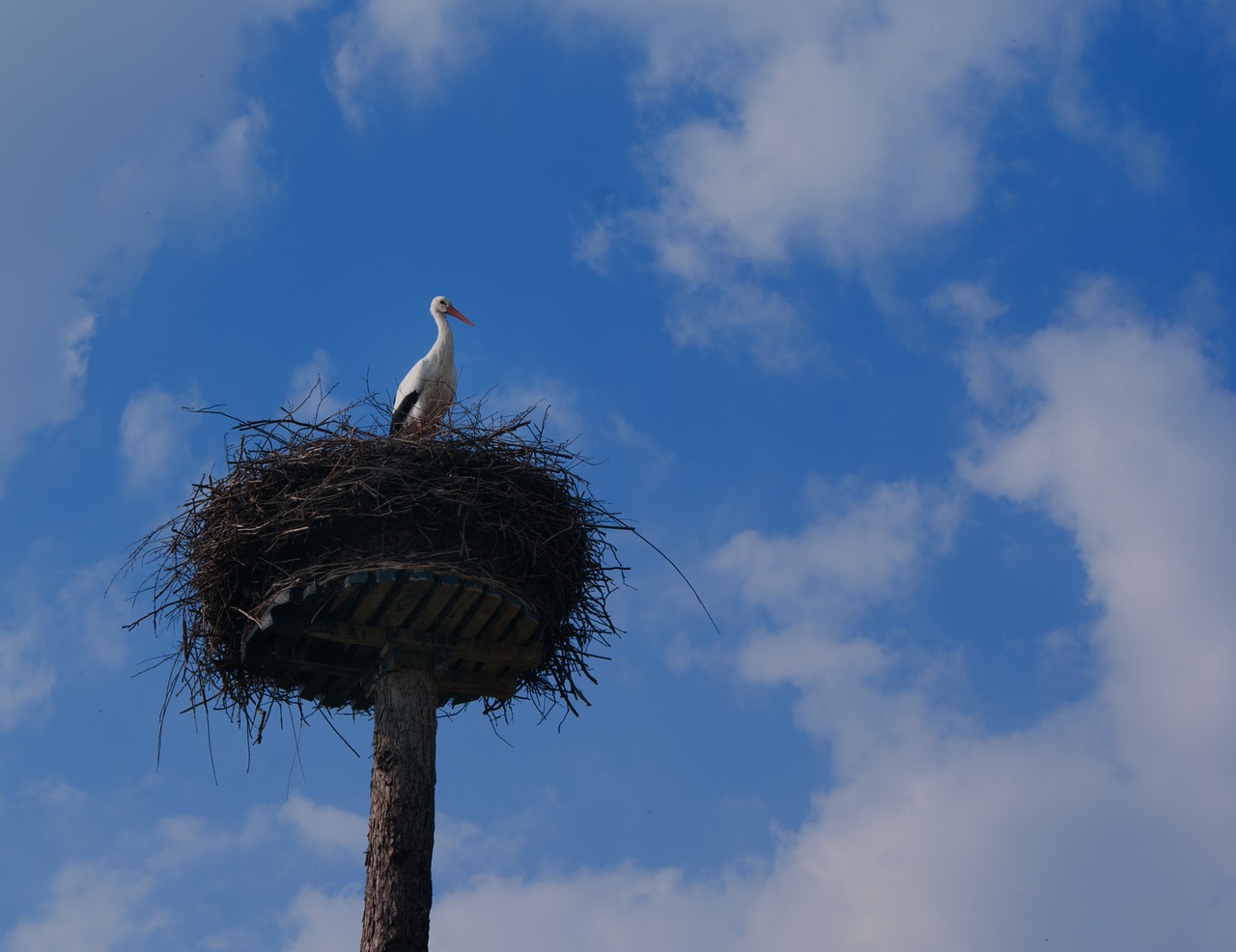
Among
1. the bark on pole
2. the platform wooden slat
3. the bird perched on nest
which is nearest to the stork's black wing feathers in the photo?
the bird perched on nest

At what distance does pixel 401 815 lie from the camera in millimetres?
6867

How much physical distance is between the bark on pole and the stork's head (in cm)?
564

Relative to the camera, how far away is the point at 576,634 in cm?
841

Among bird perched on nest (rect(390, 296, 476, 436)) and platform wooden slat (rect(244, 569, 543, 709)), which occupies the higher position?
bird perched on nest (rect(390, 296, 476, 436))

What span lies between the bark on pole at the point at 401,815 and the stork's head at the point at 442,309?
5.64m

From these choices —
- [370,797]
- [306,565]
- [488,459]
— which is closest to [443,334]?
[488,459]

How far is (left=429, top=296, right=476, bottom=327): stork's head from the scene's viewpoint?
41.1 ft

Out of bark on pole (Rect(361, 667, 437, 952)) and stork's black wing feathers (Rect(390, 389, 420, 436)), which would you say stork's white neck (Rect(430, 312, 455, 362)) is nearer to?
stork's black wing feathers (Rect(390, 389, 420, 436))

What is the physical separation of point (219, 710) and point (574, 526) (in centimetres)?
234

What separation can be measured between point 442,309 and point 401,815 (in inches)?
261

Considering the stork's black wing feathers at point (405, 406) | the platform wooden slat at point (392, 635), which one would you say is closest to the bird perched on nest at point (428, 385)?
the stork's black wing feathers at point (405, 406)

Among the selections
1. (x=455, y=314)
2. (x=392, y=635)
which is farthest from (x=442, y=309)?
(x=392, y=635)

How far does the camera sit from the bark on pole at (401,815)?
6543 millimetres

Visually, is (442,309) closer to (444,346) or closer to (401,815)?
(444,346)
